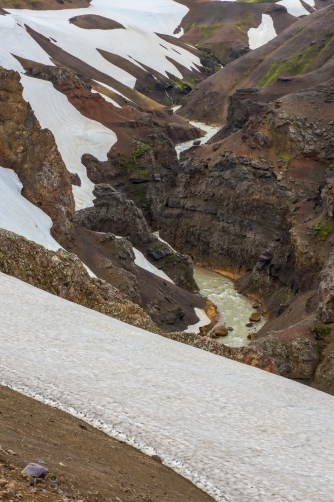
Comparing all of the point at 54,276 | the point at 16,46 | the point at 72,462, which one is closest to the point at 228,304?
the point at 54,276

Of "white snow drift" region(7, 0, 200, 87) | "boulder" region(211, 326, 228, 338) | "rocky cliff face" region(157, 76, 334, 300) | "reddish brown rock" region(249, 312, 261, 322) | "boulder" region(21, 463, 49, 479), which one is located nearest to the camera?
"boulder" region(21, 463, 49, 479)

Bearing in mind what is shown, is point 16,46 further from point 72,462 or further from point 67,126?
point 72,462

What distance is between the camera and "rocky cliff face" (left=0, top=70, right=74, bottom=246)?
5150 cm

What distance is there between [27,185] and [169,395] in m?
36.8

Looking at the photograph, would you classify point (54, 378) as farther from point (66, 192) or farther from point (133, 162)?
point (133, 162)

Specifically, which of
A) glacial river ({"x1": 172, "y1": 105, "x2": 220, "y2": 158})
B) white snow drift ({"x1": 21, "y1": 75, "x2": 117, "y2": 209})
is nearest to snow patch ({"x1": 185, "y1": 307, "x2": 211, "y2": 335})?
white snow drift ({"x1": 21, "y1": 75, "x2": 117, "y2": 209})

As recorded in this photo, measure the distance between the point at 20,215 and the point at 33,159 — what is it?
9012mm

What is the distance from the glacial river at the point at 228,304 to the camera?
55.3 meters

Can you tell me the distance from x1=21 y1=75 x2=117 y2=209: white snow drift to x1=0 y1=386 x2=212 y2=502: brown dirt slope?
67.1 metres

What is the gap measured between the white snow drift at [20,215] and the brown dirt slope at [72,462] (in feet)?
92.9

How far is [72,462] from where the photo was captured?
11.6m

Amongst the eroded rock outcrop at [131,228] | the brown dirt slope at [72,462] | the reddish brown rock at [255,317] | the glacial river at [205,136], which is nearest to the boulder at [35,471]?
the brown dirt slope at [72,462]

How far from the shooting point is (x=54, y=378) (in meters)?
16.5

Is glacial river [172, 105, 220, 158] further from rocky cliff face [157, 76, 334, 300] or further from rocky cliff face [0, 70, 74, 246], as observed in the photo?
rocky cliff face [0, 70, 74, 246]
